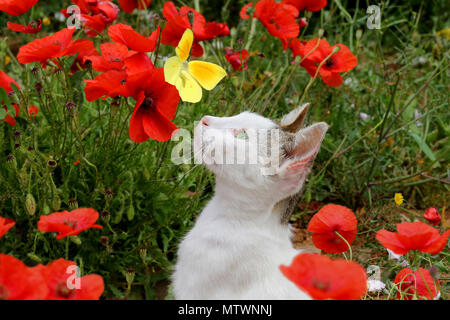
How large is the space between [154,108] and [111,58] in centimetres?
17

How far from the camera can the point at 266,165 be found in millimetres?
1294

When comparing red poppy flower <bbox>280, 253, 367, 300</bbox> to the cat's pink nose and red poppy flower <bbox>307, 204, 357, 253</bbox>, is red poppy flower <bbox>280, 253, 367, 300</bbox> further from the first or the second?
the cat's pink nose

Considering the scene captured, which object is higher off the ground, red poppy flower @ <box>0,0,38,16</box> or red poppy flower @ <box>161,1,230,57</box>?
red poppy flower @ <box>0,0,38,16</box>

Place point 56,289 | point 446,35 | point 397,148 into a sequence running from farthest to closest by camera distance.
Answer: point 446,35
point 397,148
point 56,289

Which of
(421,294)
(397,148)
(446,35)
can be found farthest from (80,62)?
(446,35)

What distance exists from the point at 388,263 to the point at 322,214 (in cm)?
62

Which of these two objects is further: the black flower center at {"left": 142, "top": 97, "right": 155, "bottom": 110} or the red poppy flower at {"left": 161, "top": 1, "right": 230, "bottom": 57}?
the red poppy flower at {"left": 161, "top": 1, "right": 230, "bottom": 57}

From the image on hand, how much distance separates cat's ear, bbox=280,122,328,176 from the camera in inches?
45.5

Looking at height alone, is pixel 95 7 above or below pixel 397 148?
above

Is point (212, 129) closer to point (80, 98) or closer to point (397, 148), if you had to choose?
point (80, 98)

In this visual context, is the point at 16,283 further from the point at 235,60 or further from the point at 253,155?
the point at 235,60

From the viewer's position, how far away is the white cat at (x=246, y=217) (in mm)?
1223

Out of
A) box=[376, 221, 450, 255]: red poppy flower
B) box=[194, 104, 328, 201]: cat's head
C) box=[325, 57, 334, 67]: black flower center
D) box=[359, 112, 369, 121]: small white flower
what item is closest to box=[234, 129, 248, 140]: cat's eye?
box=[194, 104, 328, 201]: cat's head

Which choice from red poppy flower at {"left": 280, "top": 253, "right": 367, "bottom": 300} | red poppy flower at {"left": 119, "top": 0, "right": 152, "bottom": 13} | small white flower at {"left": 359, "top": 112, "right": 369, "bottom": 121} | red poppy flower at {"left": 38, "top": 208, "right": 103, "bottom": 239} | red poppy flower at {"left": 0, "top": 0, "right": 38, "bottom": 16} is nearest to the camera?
red poppy flower at {"left": 280, "top": 253, "right": 367, "bottom": 300}
